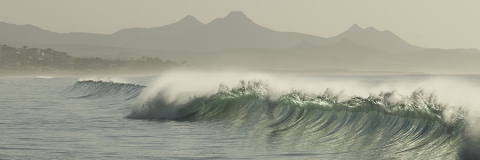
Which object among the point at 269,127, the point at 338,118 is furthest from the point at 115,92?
the point at 338,118

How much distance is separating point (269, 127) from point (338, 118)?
2.17 meters

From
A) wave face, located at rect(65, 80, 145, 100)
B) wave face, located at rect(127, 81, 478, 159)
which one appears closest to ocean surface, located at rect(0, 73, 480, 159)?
wave face, located at rect(127, 81, 478, 159)

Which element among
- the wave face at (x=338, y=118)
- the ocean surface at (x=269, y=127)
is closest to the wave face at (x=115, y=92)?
the wave face at (x=338, y=118)

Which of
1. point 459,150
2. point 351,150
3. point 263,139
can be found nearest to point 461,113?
point 459,150

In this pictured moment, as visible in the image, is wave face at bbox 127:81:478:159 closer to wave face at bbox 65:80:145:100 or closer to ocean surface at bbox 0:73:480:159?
ocean surface at bbox 0:73:480:159

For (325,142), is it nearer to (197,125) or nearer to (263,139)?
(263,139)

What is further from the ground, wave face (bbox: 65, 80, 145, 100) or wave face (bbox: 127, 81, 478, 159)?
wave face (bbox: 65, 80, 145, 100)

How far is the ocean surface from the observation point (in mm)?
13750

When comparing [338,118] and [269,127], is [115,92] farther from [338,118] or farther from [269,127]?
[338,118]

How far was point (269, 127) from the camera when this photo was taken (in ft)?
65.7

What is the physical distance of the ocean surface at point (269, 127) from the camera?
1375 cm

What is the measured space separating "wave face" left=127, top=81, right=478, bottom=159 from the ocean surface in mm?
28

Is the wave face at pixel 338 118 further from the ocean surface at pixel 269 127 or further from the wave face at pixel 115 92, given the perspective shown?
the wave face at pixel 115 92

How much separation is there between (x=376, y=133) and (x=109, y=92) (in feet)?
116
